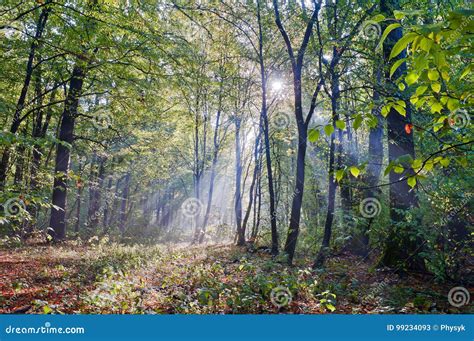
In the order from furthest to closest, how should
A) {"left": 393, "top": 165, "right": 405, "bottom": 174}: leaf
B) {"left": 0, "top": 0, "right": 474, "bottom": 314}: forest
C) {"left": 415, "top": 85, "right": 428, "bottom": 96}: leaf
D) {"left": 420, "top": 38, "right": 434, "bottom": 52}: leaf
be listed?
1. {"left": 0, "top": 0, "right": 474, "bottom": 314}: forest
2. {"left": 415, "top": 85, "right": 428, "bottom": 96}: leaf
3. {"left": 393, "top": 165, "right": 405, "bottom": 174}: leaf
4. {"left": 420, "top": 38, "right": 434, "bottom": 52}: leaf

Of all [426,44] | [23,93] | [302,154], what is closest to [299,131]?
[302,154]

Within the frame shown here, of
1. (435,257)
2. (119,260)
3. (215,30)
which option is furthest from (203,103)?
(435,257)

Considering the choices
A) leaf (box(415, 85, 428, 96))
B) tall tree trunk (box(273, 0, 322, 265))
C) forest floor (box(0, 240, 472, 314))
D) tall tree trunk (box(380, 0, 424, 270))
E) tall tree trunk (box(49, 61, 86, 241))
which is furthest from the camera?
tall tree trunk (box(49, 61, 86, 241))

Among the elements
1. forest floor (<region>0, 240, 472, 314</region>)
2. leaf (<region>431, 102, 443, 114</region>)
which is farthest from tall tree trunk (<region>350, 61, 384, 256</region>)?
leaf (<region>431, 102, 443, 114</region>)

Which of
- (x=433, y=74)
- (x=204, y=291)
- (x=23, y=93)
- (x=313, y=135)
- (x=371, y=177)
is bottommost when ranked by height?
(x=204, y=291)

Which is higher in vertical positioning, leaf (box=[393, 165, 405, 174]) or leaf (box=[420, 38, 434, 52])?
leaf (box=[420, 38, 434, 52])

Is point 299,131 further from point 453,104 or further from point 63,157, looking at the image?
point 63,157

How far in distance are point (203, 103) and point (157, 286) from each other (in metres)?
17.6

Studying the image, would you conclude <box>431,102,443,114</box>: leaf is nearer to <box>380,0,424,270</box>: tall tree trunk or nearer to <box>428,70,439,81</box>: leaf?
<box>428,70,439,81</box>: leaf

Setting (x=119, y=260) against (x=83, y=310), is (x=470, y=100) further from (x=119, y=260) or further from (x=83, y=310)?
(x=119, y=260)

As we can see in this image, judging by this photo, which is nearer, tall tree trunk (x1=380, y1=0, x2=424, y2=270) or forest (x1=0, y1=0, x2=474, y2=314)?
forest (x1=0, y1=0, x2=474, y2=314)

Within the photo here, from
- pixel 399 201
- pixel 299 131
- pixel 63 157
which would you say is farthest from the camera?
pixel 63 157

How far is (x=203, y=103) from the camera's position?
23.0m

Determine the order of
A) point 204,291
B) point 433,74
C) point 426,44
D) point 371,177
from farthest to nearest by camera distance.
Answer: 1. point 371,177
2. point 204,291
3. point 433,74
4. point 426,44
